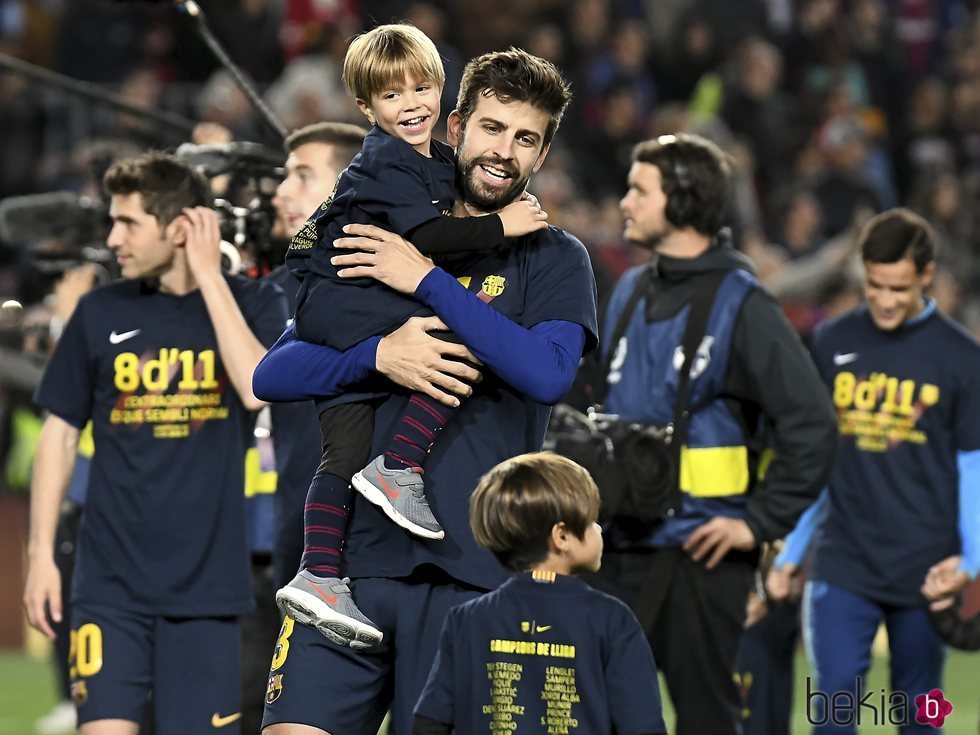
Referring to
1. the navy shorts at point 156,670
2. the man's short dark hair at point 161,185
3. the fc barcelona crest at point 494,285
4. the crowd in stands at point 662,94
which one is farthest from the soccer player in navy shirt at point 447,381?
the crowd in stands at point 662,94

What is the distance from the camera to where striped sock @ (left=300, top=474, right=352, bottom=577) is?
4.40 meters

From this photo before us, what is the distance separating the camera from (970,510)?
271 inches

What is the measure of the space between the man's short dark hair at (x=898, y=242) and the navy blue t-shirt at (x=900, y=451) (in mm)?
282

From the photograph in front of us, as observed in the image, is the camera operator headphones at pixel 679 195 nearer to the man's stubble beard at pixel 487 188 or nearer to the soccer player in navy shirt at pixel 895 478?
the soccer player in navy shirt at pixel 895 478

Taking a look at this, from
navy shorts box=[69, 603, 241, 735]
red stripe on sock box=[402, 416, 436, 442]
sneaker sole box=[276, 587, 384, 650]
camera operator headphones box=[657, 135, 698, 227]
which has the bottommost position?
navy shorts box=[69, 603, 241, 735]

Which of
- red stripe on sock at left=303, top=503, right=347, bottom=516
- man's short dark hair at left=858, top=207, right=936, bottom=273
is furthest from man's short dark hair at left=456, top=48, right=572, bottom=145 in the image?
man's short dark hair at left=858, top=207, right=936, bottom=273

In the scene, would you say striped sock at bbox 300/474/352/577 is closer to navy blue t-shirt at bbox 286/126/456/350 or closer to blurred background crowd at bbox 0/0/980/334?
navy blue t-shirt at bbox 286/126/456/350

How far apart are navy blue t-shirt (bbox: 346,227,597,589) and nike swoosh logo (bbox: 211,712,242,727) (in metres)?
1.55

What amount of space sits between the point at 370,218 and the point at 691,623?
2.41m

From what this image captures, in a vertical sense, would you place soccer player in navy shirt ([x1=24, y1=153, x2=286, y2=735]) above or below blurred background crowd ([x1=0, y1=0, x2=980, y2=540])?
below

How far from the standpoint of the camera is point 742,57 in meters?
15.9

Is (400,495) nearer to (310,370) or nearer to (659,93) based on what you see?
(310,370)

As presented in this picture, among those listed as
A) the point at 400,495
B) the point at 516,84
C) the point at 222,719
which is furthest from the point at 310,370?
the point at 222,719

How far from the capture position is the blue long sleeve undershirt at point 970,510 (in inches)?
270
